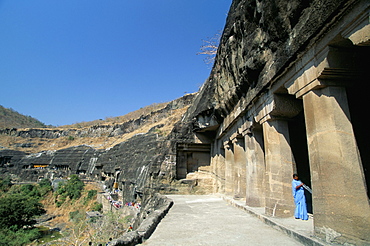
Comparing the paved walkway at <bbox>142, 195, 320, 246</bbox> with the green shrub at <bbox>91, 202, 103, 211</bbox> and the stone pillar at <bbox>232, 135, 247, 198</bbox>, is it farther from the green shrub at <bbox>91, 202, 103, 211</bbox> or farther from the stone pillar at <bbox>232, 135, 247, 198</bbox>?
the green shrub at <bbox>91, 202, 103, 211</bbox>

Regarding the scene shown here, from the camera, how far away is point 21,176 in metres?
48.8

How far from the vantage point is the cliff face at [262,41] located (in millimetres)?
4094

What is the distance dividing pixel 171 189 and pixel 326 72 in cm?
1113

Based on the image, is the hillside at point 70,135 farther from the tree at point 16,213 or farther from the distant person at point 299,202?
the distant person at point 299,202

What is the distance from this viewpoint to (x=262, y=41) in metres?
5.94

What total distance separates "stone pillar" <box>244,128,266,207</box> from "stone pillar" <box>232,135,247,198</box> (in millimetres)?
1702

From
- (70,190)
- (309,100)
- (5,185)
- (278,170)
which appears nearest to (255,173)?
(278,170)

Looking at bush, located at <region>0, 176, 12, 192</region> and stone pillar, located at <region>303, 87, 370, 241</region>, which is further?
bush, located at <region>0, 176, 12, 192</region>

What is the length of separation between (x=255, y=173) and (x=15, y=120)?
103729mm

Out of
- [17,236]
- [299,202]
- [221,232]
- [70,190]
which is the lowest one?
[17,236]

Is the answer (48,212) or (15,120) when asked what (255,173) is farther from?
(15,120)

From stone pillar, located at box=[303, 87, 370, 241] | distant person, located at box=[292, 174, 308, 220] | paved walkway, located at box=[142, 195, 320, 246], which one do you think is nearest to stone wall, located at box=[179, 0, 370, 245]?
stone pillar, located at box=[303, 87, 370, 241]

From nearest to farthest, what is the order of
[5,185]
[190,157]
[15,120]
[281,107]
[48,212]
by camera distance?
1. [281,107]
2. [190,157]
3. [48,212]
4. [5,185]
5. [15,120]

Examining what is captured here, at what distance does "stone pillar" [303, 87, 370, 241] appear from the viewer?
133 inches
